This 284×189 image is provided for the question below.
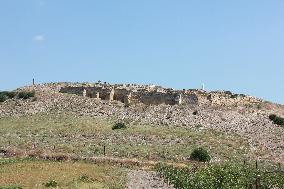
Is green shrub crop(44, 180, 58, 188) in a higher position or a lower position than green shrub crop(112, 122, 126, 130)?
lower

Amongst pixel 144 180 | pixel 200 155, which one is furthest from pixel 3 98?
pixel 144 180

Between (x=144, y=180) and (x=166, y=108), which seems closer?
(x=144, y=180)

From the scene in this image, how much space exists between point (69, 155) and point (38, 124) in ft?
63.1

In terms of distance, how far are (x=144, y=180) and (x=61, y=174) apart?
5550 mm

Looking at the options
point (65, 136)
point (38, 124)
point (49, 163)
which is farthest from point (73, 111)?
point (49, 163)

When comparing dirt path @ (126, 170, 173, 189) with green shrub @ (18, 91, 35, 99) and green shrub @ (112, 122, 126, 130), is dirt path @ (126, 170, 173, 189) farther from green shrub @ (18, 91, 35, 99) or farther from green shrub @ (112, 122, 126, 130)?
green shrub @ (18, 91, 35, 99)

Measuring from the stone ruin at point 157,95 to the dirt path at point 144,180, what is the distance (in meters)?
38.6

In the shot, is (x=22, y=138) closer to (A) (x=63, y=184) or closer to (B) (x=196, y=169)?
(B) (x=196, y=169)

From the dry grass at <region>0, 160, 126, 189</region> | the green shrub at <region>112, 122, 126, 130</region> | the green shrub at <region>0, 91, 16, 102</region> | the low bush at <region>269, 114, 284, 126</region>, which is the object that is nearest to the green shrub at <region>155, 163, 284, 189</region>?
the dry grass at <region>0, 160, 126, 189</region>

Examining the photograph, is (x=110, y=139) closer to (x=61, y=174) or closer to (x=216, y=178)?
(x=61, y=174)

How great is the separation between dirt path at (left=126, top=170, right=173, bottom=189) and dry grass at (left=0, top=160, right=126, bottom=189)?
59 centimetres

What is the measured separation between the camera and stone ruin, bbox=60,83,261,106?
274 ft

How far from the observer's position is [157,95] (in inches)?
3354

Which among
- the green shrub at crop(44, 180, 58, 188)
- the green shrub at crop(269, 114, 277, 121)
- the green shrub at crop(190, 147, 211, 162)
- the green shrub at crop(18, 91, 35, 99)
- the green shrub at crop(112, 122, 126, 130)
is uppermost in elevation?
the green shrub at crop(18, 91, 35, 99)
